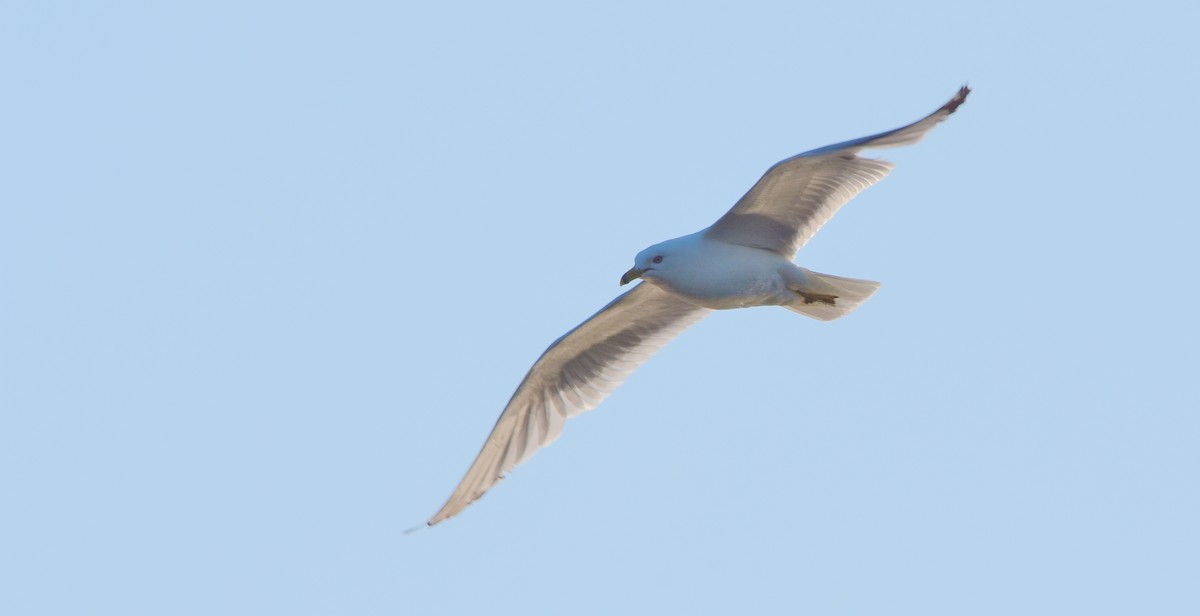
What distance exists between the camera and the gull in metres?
11.3

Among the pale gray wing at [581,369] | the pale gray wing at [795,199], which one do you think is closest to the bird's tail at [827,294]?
the pale gray wing at [795,199]

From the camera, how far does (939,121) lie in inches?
420

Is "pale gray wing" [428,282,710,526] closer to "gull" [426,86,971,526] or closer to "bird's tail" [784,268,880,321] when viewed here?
"gull" [426,86,971,526]

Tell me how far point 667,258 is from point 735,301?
60 cm

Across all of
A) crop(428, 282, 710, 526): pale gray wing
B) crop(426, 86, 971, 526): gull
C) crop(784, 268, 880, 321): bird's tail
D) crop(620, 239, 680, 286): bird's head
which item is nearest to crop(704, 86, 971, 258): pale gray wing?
crop(426, 86, 971, 526): gull

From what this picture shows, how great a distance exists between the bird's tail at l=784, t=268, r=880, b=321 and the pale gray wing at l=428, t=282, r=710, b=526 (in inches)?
49.0

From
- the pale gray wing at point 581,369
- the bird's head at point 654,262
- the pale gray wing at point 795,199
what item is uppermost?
the pale gray wing at point 795,199

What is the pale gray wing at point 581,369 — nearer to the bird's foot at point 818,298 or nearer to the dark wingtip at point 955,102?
the bird's foot at point 818,298

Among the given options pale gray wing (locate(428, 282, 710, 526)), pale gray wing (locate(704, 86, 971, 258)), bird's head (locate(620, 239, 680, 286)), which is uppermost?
pale gray wing (locate(704, 86, 971, 258))

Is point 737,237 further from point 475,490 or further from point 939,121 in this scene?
point 475,490

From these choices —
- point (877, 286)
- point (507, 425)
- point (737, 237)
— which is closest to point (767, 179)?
point (737, 237)

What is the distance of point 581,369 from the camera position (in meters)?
13.3

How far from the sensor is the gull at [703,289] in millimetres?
11328

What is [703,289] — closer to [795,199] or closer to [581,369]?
[795,199]
